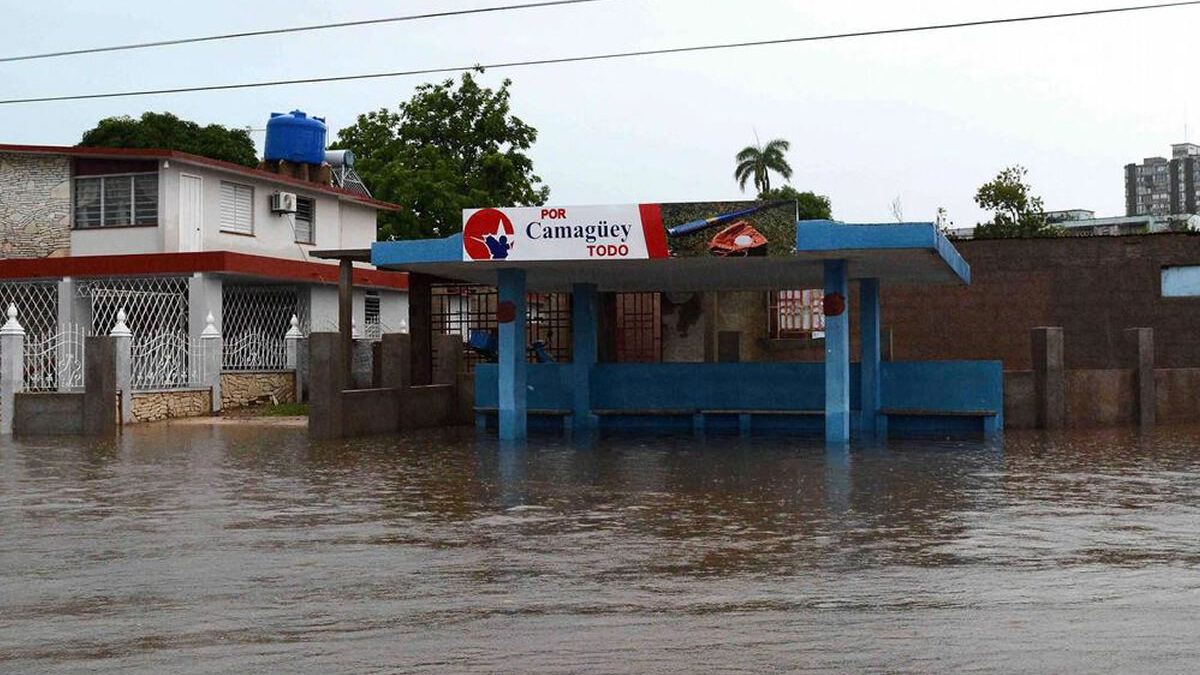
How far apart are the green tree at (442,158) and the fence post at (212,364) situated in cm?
2174

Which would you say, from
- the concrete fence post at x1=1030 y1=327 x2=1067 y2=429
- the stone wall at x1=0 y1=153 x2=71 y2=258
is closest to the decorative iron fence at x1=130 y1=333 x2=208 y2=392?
the stone wall at x1=0 y1=153 x2=71 y2=258

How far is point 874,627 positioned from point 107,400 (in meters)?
20.8

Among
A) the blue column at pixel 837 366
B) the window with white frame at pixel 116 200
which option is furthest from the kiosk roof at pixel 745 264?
the window with white frame at pixel 116 200

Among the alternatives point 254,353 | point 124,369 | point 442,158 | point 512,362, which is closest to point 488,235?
point 512,362

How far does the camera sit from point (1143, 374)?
2581 centimetres

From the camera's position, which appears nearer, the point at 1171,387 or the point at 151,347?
the point at 1171,387

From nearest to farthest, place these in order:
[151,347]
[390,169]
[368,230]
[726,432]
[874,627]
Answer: [874,627]
[726,432]
[151,347]
[368,230]
[390,169]

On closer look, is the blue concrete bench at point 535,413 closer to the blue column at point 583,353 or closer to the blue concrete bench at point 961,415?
the blue column at point 583,353

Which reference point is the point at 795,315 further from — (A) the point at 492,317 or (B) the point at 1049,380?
(B) the point at 1049,380

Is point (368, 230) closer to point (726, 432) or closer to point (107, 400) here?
point (107, 400)

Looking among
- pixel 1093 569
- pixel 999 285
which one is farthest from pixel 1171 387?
pixel 1093 569

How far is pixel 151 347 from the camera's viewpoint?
94.5 feet

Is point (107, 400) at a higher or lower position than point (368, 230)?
lower

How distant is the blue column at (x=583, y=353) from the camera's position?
2605cm
